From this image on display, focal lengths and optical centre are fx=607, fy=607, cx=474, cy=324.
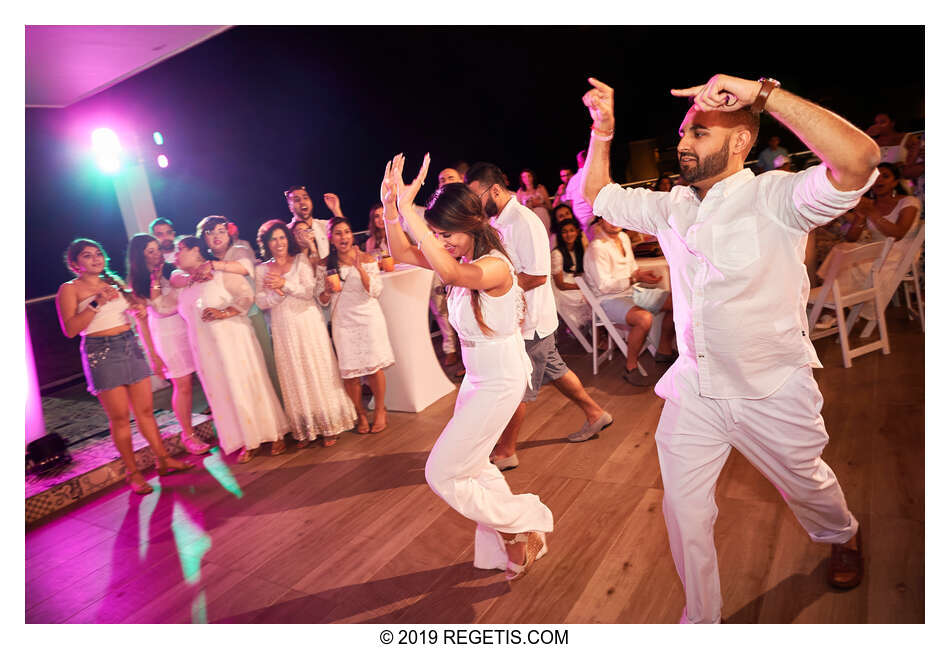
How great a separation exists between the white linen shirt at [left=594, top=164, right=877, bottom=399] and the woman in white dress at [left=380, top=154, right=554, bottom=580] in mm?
709

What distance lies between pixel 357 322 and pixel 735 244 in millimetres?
3021

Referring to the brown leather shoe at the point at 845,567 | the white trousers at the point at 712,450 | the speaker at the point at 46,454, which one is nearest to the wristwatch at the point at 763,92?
the white trousers at the point at 712,450

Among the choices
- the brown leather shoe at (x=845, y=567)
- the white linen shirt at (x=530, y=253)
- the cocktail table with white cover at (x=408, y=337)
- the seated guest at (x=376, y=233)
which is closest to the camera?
the brown leather shoe at (x=845, y=567)

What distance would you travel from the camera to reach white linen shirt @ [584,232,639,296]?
4.90 m

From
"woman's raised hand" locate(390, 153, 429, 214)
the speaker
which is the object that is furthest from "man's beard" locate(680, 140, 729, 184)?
the speaker

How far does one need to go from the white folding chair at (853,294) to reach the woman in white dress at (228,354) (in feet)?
13.6

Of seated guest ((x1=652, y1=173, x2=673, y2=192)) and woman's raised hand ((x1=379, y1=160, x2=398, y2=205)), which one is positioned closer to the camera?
woman's raised hand ((x1=379, y1=160, x2=398, y2=205))

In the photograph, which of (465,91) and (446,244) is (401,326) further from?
(465,91)

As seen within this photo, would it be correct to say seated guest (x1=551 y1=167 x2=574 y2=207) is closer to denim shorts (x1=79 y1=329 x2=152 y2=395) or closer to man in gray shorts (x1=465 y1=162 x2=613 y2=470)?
man in gray shorts (x1=465 y1=162 x2=613 y2=470)

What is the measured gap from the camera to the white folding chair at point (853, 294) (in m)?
4.36

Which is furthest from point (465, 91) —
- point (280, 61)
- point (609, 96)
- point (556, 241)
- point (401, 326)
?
point (609, 96)

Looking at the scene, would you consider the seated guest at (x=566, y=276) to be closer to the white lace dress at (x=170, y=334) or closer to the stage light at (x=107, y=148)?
the white lace dress at (x=170, y=334)

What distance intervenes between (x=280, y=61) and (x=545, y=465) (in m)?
6.96

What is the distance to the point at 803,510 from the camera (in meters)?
2.14
